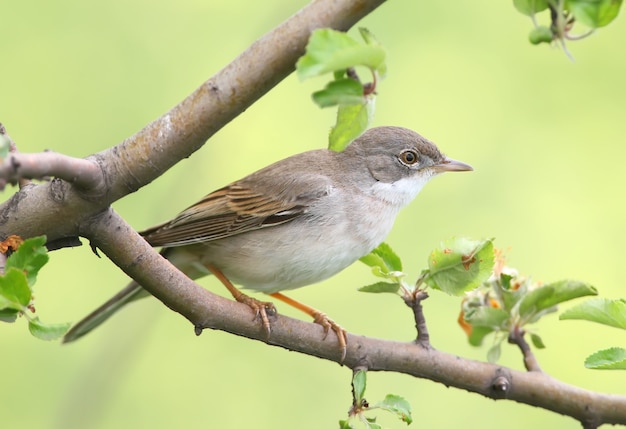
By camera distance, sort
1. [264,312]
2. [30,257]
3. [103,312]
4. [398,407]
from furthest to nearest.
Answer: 1. [103,312]
2. [264,312]
3. [398,407]
4. [30,257]

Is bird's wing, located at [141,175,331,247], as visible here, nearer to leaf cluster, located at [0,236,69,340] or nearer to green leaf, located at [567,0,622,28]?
leaf cluster, located at [0,236,69,340]

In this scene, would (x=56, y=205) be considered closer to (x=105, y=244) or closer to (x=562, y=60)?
(x=105, y=244)

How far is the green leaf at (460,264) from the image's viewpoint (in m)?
3.23

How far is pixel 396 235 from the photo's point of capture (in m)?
6.78

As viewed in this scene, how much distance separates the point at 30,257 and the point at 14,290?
95mm

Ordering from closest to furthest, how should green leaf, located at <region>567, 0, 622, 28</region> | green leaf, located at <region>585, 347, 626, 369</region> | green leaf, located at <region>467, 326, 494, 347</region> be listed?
1. green leaf, located at <region>567, 0, 622, 28</region>
2. green leaf, located at <region>585, 347, 626, 369</region>
3. green leaf, located at <region>467, 326, 494, 347</region>

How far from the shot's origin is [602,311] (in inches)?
118

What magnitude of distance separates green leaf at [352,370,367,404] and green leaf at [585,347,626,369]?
0.74 m

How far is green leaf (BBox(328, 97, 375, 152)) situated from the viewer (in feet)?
7.80

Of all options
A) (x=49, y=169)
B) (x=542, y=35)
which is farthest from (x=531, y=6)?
(x=49, y=169)

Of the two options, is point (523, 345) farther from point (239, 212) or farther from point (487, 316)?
point (239, 212)

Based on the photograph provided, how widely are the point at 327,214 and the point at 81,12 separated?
3.31m

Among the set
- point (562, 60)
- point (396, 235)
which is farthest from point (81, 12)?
point (562, 60)

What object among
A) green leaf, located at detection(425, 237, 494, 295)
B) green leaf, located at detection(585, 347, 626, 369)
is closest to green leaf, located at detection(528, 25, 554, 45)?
green leaf, located at detection(425, 237, 494, 295)
